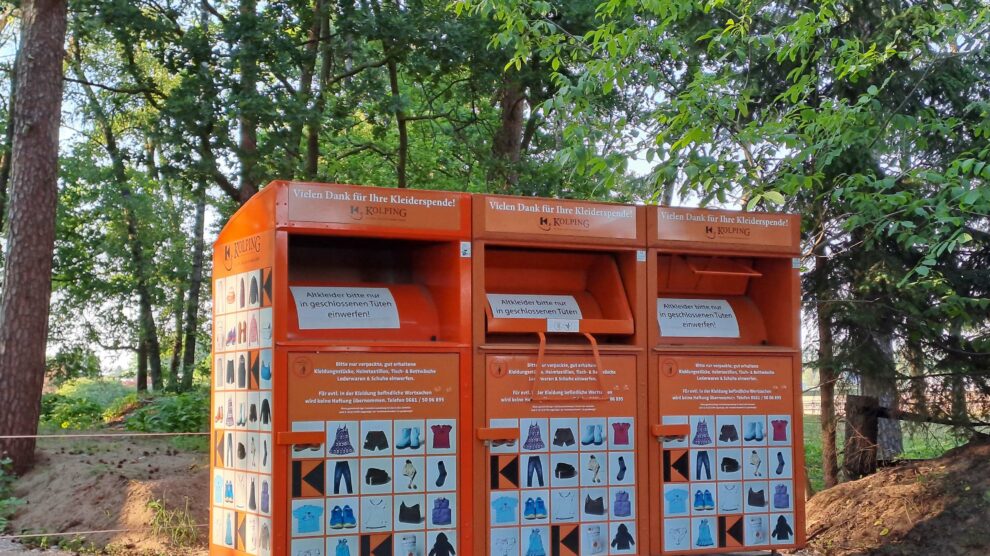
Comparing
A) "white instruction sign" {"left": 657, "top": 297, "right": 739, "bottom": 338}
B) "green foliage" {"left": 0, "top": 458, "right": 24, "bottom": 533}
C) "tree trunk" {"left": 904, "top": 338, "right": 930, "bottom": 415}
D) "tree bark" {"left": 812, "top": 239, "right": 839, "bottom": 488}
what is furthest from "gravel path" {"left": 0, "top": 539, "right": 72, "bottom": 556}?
"tree trunk" {"left": 904, "top": 338, "right": 930, "bottom": 415}

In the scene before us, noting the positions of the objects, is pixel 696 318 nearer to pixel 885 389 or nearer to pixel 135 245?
pixel 885 389

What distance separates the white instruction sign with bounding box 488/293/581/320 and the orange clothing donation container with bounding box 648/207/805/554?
1.77 feet

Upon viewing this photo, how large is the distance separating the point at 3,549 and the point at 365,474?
15.0 ft

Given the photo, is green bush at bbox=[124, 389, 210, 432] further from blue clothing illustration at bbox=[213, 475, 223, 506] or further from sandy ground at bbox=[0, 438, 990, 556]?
blue clothing illustration at bbox=[213, 475, 223, 506]

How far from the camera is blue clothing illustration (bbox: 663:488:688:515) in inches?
249

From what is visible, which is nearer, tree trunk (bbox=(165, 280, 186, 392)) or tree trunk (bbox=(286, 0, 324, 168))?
tree trunk (bbox=(286, 0, 324, 168))

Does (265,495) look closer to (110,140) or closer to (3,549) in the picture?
(3,549)

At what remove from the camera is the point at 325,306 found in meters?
5.69

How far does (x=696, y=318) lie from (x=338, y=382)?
8.74 feet

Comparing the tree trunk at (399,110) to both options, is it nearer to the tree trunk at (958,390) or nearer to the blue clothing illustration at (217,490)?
the tree trunk at (958,390)

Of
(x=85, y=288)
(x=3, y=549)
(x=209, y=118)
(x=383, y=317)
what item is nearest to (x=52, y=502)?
(x=3, y=549)

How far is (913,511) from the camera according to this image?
8180mm

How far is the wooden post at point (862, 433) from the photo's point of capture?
30.8 ft

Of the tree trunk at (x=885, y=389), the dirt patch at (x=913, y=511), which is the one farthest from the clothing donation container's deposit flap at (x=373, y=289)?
the tree trunk at (x=885, y=389)
